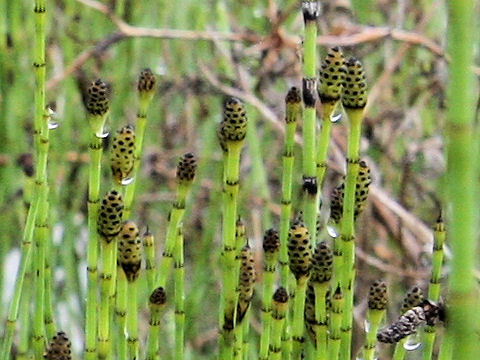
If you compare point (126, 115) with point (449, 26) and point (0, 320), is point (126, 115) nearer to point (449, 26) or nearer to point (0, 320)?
point (0, 320)

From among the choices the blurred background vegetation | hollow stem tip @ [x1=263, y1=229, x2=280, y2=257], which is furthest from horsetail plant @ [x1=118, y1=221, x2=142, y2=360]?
the blurred background vegetation

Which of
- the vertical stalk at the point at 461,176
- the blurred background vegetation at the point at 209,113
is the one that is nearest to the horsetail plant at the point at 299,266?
the vertical stalk at the point at 461,176

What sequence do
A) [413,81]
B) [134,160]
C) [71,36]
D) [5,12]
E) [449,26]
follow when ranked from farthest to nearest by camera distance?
[413,81], [71,36], [5,12], [134,160], [449,26]

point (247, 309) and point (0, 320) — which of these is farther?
point (0, 320)

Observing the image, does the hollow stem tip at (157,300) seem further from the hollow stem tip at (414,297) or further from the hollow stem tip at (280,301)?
the hollow stem tip at (414,297)

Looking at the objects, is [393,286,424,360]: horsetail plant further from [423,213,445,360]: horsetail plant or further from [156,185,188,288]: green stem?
[156,185,188,288]: green stem

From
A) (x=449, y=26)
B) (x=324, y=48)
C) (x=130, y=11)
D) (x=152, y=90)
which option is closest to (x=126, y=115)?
(x=130, y=11)
